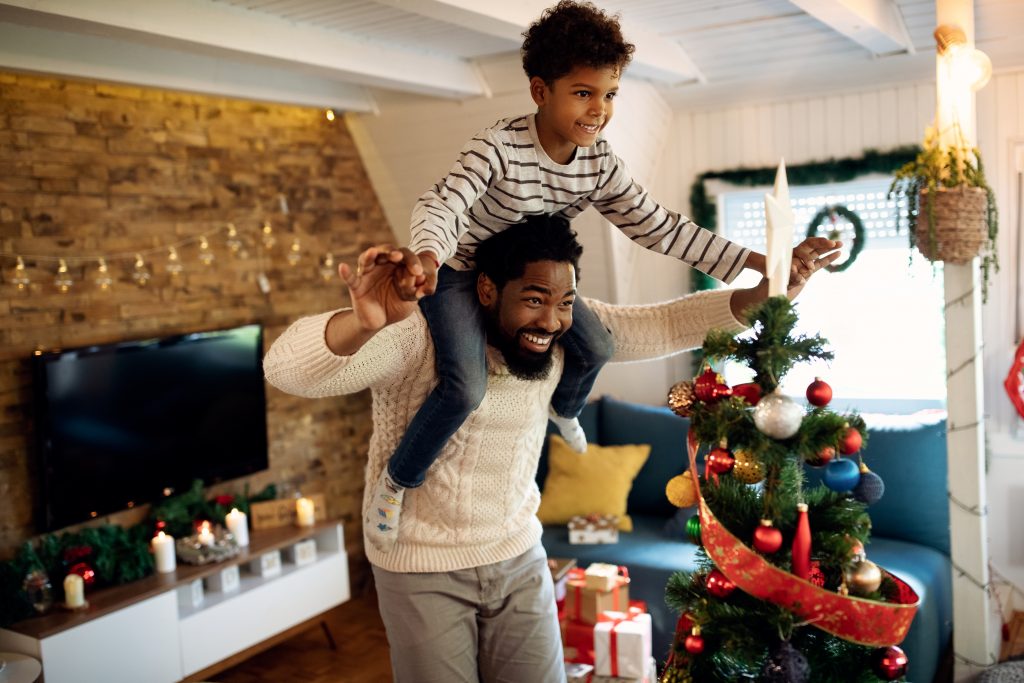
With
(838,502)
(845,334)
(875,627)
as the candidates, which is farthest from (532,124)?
(845,334)

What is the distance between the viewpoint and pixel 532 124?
5.68ft

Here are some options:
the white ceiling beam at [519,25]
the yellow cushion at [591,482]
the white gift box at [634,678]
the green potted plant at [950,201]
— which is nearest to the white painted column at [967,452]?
the green potted plant at [950,201]

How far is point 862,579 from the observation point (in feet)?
4.50

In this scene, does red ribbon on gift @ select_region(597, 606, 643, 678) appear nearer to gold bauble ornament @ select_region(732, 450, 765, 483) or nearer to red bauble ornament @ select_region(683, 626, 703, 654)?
red bauble ornament @ select_region(683, 626, 703, 654)

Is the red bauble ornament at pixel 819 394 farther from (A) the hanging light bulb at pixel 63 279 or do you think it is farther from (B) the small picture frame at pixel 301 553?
(B) the small picture frame at pixel 301 553

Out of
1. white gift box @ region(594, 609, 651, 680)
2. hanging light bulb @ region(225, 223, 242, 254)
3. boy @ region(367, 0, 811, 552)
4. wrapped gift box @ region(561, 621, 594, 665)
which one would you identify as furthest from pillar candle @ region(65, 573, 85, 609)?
boy @ region(367, 0, 811, 552)

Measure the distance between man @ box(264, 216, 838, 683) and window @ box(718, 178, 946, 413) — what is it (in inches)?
99.7

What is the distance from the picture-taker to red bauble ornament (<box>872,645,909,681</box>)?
139 cm

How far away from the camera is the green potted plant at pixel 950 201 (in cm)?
286

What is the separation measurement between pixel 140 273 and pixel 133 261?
65 millimetres

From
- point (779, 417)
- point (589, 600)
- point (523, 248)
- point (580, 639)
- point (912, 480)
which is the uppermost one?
point (523, 248)

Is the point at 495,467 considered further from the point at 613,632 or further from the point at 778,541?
the point at 613,632

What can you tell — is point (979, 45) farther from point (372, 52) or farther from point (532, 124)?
point (532, 124)

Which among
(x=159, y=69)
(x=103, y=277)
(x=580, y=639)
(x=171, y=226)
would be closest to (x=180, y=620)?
(x=103, y=277)
